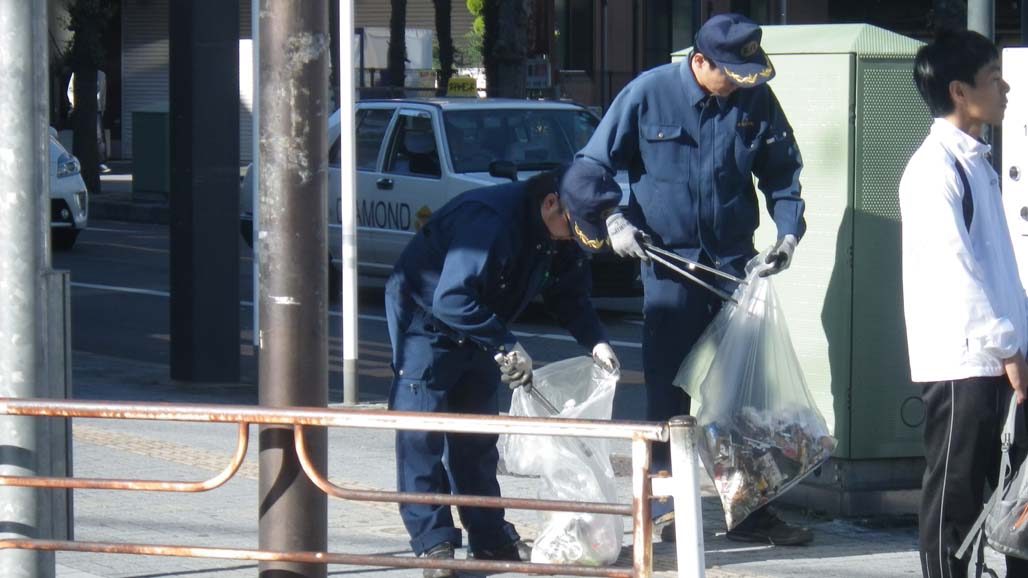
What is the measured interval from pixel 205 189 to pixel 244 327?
3.56 m

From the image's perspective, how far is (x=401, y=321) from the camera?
5496mm

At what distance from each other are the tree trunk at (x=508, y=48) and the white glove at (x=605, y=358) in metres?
16.1

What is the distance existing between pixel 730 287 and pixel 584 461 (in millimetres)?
902

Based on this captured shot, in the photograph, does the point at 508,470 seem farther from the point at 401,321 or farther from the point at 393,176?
the point at 393,176

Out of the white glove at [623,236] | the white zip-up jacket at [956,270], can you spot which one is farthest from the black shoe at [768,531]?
the white zip-up jacket at [956,270]

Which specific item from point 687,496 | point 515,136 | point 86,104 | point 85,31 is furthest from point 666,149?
point 86,104

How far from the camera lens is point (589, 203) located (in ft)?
16.7

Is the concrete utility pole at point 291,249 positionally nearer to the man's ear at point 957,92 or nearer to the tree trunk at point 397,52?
the man's ear at point 957,92

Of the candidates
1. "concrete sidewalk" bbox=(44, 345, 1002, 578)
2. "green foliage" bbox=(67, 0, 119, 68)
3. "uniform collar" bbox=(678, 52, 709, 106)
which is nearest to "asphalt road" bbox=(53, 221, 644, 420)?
"concrete sidewalk" bbox=(44, 345, 1002, 578)

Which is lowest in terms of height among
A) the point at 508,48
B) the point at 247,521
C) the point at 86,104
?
the point at 247,521

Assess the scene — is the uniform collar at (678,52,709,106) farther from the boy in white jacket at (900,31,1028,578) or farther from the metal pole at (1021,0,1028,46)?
the metal pole at (1021,0,1028,46)

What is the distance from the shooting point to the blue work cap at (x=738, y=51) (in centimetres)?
573

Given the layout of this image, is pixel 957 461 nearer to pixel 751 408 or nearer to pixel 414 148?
pixel 751 408

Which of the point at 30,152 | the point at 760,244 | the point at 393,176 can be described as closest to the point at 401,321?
the point at 30,152
